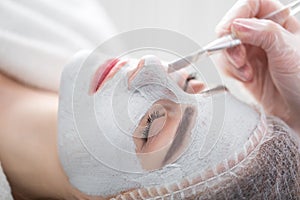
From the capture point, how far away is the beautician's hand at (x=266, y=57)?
121cm

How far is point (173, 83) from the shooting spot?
1089mm

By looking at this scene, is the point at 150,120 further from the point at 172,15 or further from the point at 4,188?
the point at 172,15

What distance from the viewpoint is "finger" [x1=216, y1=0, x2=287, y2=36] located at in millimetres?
1310

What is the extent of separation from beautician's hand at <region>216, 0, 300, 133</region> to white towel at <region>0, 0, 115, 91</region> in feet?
1.15

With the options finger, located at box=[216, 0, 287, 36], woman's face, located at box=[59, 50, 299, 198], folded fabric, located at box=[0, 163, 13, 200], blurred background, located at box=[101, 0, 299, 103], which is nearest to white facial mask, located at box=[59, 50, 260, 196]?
woman's face, located at box=[59, 50, 299, 198]

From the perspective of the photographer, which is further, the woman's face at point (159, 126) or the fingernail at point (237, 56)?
the fingernail at point (237, 56)

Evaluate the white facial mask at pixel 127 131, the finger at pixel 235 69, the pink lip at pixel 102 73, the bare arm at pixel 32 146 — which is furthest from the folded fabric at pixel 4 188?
the finger at pixel 235 69

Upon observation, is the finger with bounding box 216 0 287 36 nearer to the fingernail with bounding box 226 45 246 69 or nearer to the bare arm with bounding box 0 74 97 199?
the fingernail with bounding box 226 45 246 69

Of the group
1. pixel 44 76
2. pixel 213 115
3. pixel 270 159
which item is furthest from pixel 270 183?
pixel 44 76

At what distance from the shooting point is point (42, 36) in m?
1.31

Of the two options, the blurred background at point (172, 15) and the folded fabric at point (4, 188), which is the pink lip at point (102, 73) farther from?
the blurred background at point (172, 15)

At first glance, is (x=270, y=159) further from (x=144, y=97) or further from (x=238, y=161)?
(x=144, y=97)

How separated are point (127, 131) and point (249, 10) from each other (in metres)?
0.49

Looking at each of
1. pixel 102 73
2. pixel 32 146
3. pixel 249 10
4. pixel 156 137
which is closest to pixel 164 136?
pixel 156 137
